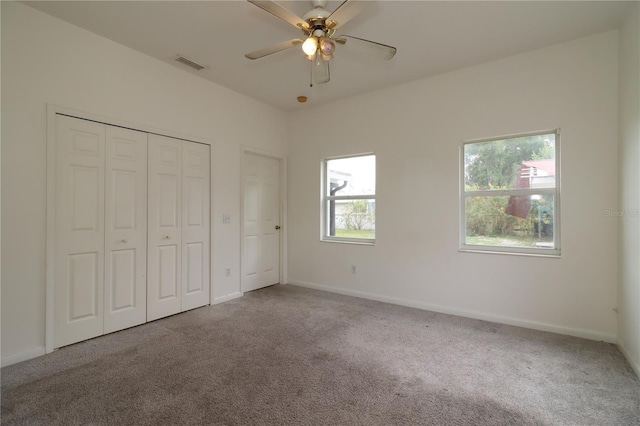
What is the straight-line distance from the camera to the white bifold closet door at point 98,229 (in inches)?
101

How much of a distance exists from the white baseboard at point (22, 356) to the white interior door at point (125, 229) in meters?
0.48

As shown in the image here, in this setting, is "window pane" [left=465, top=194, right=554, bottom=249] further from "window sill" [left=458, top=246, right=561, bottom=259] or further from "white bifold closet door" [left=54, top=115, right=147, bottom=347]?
"white bifold closet door" [left=54, top=115, right=147, bottom=347]

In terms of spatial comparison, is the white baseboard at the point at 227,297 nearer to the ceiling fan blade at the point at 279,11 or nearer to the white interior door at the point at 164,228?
the white interior door at the point at 164,228

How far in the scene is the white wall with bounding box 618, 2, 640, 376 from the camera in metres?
2.21

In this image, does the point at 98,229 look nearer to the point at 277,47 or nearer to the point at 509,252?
the point at 277,47

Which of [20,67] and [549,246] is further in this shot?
[549,246]

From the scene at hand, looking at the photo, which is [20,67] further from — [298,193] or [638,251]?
[638,251]

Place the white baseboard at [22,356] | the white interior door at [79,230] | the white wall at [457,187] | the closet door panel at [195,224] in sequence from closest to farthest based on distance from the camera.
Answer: the white baseboard at [22,356]
the white interior door at [79,230]
the white wall at [457,187]
the closet door panel at [195,224]

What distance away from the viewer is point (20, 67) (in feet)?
7.66

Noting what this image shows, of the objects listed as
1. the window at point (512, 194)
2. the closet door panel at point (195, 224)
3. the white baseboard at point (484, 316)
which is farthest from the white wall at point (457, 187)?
the closet door panel at point (195, 224)

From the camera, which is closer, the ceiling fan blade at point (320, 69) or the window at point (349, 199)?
the ceiling fan blade at point (320, 69)

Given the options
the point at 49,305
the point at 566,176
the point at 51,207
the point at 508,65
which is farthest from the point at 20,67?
the point at 566,176

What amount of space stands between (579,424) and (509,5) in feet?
9.77

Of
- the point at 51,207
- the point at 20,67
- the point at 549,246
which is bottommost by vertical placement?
the point at 549,246
